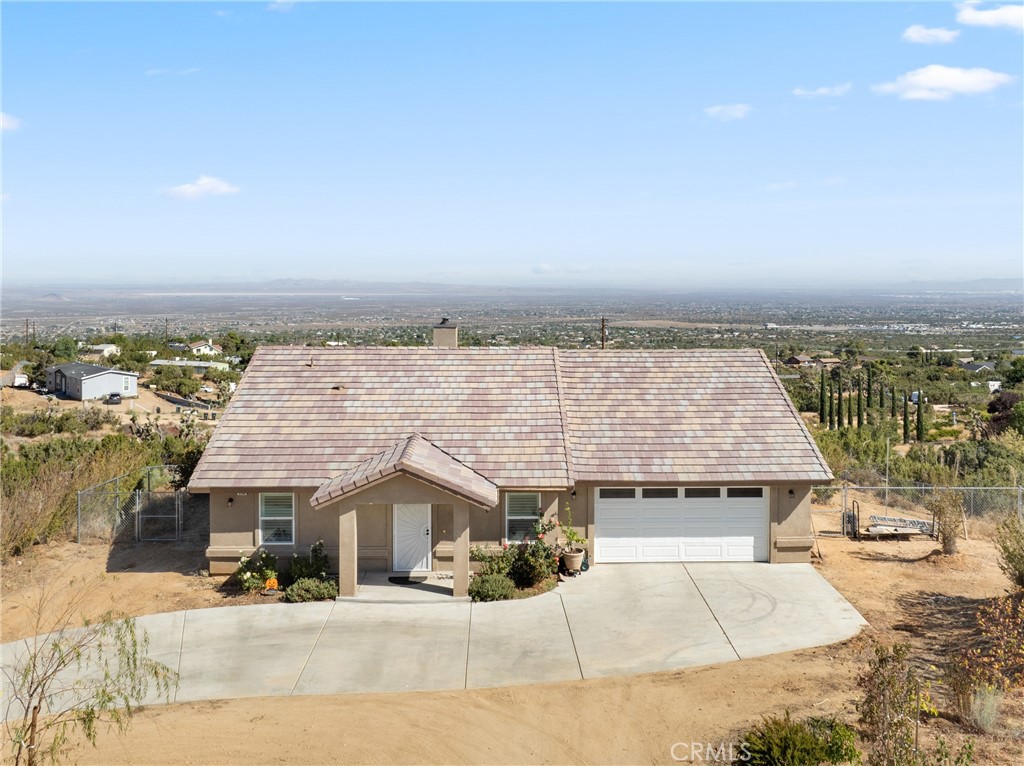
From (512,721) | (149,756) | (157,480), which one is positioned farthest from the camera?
(157,480)

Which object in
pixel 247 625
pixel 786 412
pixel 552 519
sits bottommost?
pixel 247 625

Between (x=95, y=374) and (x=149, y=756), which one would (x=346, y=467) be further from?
(x=95, y=374)

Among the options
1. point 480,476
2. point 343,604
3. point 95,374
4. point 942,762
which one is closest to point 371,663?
point 343,604

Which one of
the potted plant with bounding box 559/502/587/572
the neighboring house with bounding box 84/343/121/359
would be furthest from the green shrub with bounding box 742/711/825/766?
the neighboring house with bounding box 84/343/121/359

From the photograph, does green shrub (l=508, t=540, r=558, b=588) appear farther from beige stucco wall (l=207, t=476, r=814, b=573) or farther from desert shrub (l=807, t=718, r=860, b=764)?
desert shrub (l=807, t=718, r=860, b=764)

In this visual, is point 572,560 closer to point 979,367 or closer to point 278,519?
point 278,519

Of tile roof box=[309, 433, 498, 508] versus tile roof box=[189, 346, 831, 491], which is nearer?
tile roof box=[309, 433, 498, 508]
